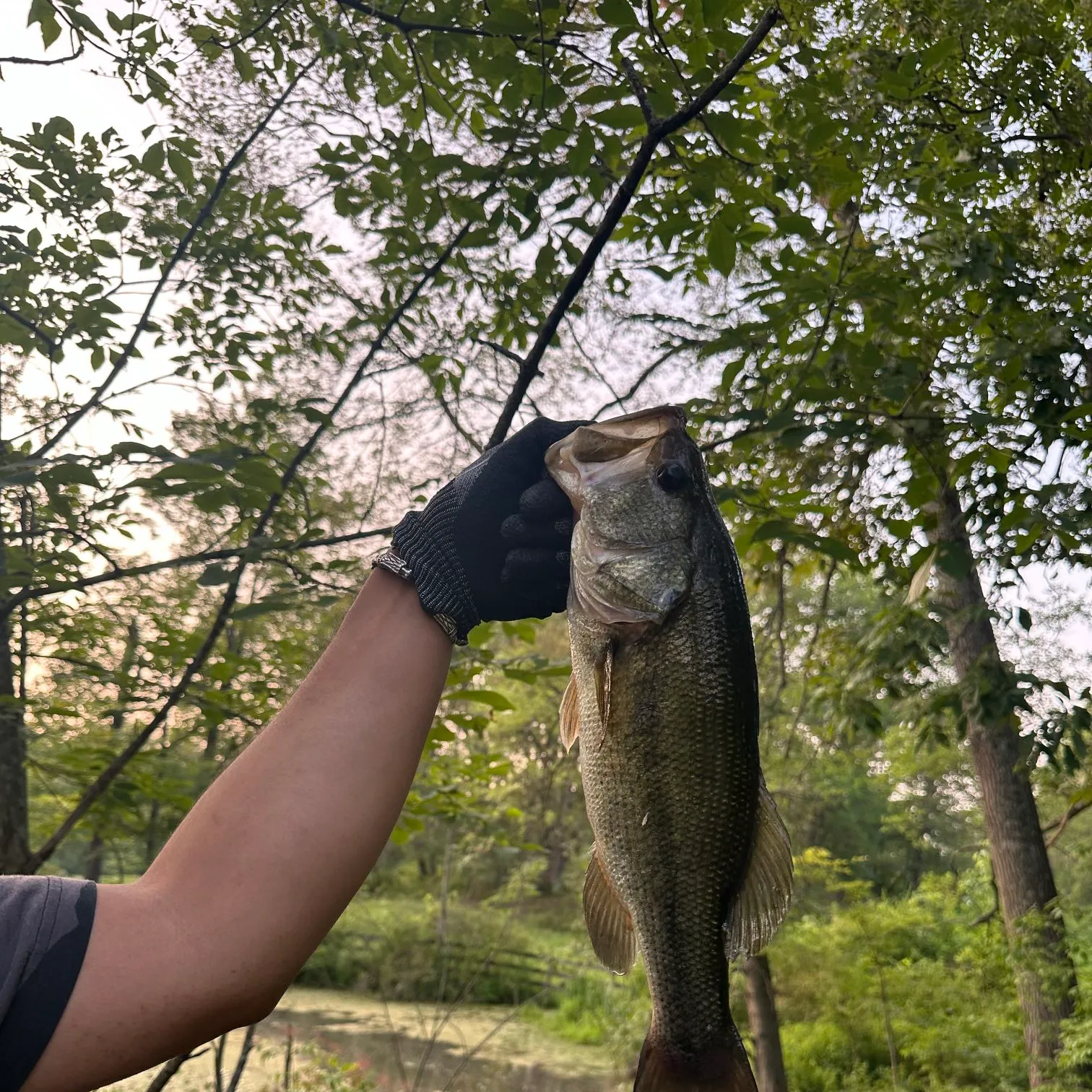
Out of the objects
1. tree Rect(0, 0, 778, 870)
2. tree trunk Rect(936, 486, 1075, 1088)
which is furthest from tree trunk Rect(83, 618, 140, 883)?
tree trunk Rect(936, 486, 1075, 1088)

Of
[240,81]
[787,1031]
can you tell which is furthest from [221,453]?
[787,1031]

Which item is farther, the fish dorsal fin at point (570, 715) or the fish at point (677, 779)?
the fish dorsal fin at point (570, 715)

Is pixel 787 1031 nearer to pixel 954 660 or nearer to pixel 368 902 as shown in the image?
pixel 954 660

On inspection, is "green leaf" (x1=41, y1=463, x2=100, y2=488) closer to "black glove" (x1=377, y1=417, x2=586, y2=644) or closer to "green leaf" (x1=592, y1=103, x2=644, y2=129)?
"black glove" (x1=377, y1=417, x2=586, y2=644)

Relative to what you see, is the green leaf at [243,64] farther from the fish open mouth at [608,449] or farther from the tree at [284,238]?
the fish open mouth at [608,449]

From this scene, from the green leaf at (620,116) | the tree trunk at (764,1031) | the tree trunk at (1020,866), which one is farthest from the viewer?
the tree trunk at (764,1031)

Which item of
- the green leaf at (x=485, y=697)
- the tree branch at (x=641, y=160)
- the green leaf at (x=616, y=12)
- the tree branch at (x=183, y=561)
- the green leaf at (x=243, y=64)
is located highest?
the green leaf at (x=243, y=64)

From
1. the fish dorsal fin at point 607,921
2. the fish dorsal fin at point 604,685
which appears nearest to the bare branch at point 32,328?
the fish dorsal fin at point 604,685

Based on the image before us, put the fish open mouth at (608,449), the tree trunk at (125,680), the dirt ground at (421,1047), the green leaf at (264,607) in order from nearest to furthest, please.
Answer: the fish open mouth at (608,449) < the green leaf at (264,607) < the tree trunk at (125,680) < the dirt ground at (421,1047)

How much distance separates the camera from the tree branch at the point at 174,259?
290 cm

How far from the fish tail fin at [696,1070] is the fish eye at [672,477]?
0.86 m

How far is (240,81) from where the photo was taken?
3.19 metres

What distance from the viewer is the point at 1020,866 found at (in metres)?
6.89

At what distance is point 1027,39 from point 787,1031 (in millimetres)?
10588
